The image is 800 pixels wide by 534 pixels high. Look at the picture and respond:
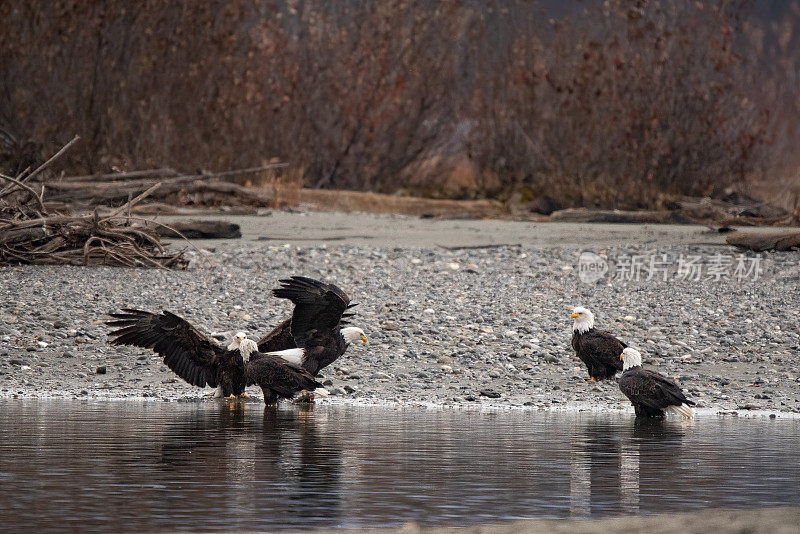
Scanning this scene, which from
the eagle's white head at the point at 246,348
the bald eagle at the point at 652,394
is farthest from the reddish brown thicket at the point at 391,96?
the bald eagle at the point at 652,394

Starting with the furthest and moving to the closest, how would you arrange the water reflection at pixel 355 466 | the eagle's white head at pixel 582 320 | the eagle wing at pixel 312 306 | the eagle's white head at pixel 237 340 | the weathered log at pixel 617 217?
the weathered log at pixel 617 217
the eagle's white head at pixel 582 320
the eagle wing at pixel 312 306
the eagle's white head at pixel 237 340
the water reflection at pixel 355 466

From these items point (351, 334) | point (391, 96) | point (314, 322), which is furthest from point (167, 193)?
point (314, 322)

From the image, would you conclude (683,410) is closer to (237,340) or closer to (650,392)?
(650,392)

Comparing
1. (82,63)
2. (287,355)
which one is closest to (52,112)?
(82,63)

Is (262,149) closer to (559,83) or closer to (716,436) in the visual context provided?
(559,83)

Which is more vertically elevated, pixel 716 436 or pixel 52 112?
pixel 52 112

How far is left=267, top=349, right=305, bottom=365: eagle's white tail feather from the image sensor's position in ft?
33.1

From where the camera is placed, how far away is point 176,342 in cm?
1027

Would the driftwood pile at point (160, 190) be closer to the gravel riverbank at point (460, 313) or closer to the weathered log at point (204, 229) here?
the weathered log at point (204, 229)

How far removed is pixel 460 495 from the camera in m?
6.53

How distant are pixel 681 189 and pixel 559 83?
3344mm

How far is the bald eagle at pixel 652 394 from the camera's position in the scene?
31.8 ft

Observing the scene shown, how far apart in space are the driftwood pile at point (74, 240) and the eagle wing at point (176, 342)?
4489mm

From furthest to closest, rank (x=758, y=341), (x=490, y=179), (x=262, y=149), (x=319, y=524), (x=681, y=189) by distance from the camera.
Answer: (x=490, y=179) < (x=262, y=149) < (x=681, y=189) < (x=758, y=341) < (x=319, y=524)
